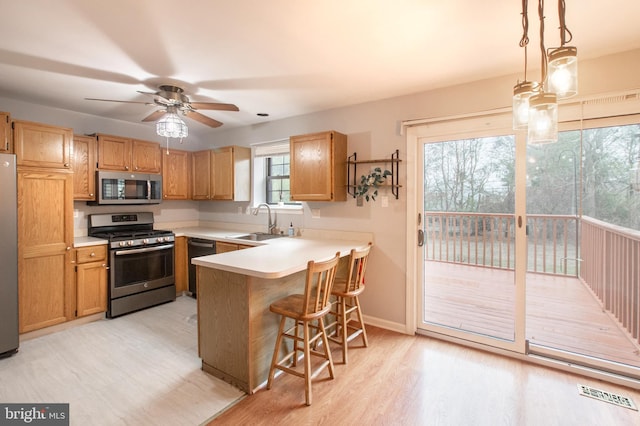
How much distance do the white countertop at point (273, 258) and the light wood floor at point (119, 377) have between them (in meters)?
0.89

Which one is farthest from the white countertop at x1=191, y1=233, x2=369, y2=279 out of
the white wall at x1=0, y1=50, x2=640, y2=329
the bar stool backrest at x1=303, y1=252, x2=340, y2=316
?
the white wall at x1=0, y1=50, x2=640, y2=329

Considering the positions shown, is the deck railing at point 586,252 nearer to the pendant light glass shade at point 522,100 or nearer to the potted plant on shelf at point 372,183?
the potted plant on shelf at point 372,183

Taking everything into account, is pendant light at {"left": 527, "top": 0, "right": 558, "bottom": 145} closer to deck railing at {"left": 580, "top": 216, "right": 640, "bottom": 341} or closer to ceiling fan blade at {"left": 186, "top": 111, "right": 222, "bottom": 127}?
deck railing at {"left": 580, "top": 216, "right": 640, "bottom": 341}

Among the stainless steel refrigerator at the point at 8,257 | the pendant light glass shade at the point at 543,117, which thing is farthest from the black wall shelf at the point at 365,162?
the stainless steel refrigerator at the point at 8,257

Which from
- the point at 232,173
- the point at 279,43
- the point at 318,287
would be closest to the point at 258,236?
the point at 232,173

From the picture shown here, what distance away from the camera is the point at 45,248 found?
9.96 ft

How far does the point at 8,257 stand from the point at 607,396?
4.77 metres

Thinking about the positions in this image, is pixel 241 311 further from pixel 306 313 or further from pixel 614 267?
pixel 614 267

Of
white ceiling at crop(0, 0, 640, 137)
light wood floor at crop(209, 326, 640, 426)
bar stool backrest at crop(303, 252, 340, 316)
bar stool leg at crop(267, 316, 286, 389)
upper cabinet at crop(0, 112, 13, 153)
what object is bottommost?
light wood floor at crop(209, 326, 640, 426)

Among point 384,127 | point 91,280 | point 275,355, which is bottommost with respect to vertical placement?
point 275,355

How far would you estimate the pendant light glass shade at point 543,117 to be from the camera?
1.19 meters

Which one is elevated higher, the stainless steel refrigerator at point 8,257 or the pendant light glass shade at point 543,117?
the pendant light glass shade at point 543,117

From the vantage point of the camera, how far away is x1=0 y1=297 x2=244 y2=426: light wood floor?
197 cm

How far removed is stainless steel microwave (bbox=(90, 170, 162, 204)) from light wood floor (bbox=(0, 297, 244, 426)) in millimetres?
1532
